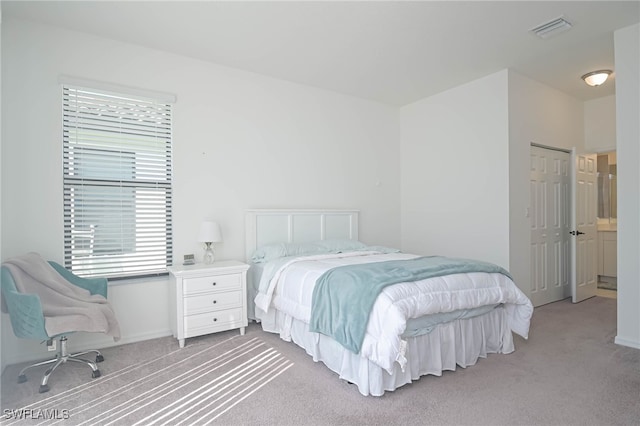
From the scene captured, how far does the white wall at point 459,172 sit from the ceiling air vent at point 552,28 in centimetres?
82

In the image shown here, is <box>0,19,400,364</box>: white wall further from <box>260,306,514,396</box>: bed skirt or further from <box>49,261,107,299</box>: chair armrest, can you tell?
<box>260,306,514,396</box>: bed skirt

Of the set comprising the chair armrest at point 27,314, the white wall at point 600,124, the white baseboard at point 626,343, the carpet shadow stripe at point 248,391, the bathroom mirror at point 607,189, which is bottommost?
the carpet shadow stripe at point 248,391

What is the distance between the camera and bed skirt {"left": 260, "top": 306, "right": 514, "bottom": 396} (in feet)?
7.40

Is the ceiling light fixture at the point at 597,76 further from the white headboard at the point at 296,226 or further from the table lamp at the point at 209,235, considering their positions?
the table lamp at the point at 209,235

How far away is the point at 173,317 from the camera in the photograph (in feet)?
10.8

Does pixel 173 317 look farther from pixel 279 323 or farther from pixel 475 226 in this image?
pixel 475 226

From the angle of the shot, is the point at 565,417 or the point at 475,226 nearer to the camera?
the point at 565,417

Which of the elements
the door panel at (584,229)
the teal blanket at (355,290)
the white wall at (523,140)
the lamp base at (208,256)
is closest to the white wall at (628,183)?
the white wall at (523,140)

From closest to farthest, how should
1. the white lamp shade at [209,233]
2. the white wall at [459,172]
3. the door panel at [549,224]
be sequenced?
the white lamp shade at [209,233] < the white wall at [459,172] < the door panel at [549,224]

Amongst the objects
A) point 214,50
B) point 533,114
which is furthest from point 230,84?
point 533,114

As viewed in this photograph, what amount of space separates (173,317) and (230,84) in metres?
2.51

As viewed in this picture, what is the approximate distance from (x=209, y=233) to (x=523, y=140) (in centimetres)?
372

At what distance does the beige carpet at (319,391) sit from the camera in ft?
6.64

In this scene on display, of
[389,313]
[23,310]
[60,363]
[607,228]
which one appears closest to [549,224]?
[607,228]
